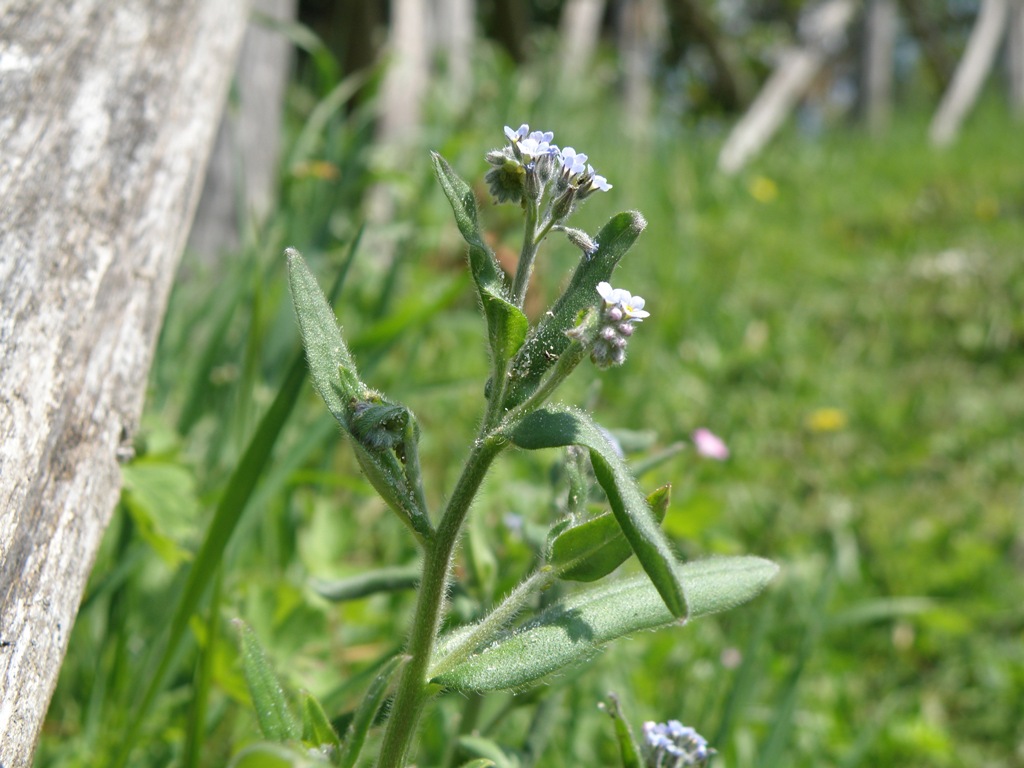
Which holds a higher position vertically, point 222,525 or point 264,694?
point 222,525

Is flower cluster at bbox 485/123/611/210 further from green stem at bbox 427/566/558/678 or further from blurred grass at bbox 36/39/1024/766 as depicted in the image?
blurred grass at bbox 36/39/1024/766

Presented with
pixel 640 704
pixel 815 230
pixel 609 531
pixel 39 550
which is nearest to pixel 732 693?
pixel 640 704

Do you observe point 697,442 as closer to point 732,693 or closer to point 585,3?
point 732,693

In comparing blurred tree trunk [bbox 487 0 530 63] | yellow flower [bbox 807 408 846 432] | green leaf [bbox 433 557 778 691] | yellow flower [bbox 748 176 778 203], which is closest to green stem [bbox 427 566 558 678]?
green leaf [bbox 433 557 778 691]

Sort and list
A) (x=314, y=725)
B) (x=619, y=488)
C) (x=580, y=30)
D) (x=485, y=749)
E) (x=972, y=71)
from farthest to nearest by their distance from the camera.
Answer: (x=972, y=71) → (x=580, y=30) → (x=485, y=749) → (x=314, y=725) → (x=619, y=488)

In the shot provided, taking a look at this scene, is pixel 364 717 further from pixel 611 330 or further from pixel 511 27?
pixel 511 27

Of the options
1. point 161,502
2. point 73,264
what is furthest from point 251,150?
point 73,264

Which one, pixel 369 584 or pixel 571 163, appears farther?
pixel 369 584
